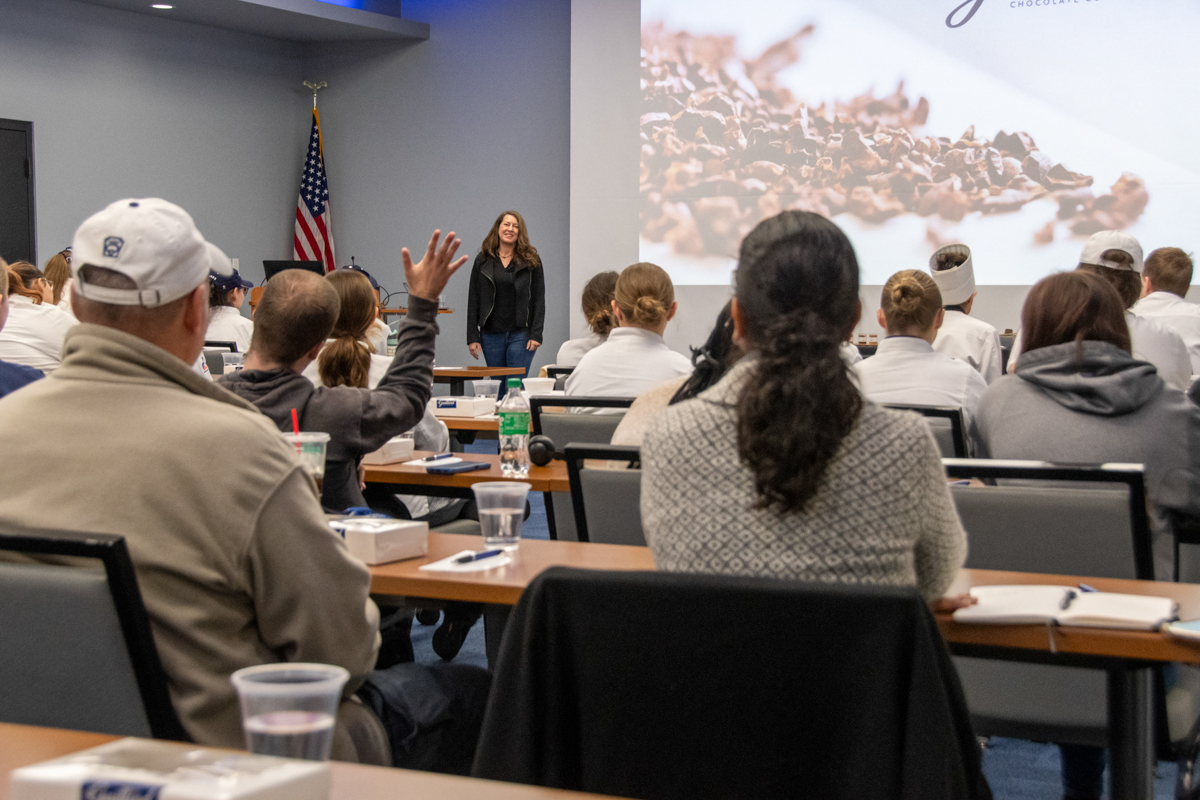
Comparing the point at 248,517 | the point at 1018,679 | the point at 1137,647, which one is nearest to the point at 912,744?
the point at 1137,647

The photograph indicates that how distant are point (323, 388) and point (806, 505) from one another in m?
1.67

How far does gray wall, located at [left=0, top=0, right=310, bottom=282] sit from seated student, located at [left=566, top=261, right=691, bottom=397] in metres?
→ 6.63

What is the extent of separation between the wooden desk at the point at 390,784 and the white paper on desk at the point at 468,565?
2.79 ft

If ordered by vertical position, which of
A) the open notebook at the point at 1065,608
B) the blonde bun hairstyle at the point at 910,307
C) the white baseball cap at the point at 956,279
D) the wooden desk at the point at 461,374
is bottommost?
the open notebook at the point at 1065,608

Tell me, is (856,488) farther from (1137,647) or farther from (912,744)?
(1137,647)

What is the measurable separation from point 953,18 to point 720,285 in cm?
243

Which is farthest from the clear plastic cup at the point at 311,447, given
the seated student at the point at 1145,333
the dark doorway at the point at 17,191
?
the dark doorway at the point at 17,191

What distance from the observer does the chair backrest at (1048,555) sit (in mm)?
1929

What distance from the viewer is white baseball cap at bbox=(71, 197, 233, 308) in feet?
4.75

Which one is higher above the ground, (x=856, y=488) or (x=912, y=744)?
(x=856, y=488)

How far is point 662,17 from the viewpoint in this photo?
8492 mm

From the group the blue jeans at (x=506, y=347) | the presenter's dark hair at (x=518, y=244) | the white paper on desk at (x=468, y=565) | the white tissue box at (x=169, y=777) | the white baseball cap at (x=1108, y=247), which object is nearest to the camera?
the white tissue box at (x=169, y=777)

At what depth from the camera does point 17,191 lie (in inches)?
340

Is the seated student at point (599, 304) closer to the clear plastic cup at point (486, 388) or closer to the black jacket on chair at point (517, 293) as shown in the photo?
the clear plastic cup at point (486, 388)
